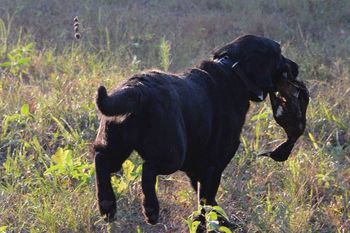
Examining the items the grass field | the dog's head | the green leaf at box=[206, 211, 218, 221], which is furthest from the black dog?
the grass field

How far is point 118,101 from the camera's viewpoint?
3.48m

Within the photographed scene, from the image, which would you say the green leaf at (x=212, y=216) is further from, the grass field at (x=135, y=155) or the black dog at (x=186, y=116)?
the grass field at (x=135, y=155)

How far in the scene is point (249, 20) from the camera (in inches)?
359

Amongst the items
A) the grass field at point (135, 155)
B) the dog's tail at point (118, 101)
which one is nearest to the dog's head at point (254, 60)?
the grass field at point (135, 155)

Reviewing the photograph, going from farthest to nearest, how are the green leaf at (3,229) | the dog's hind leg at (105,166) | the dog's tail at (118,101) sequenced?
the green leaf at (3,229)
the dog's hind leg at (105,166)
the dog's tail at (118,101)

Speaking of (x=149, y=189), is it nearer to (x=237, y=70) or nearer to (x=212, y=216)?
(x=212, y=216)

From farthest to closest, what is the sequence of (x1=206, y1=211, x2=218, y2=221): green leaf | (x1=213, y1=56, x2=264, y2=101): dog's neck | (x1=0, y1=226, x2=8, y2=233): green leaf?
1. (x1=213, y1=56, x2=264, y2=101): dog's neck
2. (x1=0, y1=226, x2=8, y2=233): green leaf
3. (x1=206, y1=211, x2=218, y2=221): green leaf

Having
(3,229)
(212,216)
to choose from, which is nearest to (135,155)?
(3,229)

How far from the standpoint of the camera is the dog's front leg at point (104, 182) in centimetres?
376

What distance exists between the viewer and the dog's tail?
3.37 metres

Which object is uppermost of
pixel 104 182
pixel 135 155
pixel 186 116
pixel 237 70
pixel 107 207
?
pixel 237 70

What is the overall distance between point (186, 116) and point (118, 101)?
530 mm

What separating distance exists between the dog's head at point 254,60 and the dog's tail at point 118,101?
1047 millimetres

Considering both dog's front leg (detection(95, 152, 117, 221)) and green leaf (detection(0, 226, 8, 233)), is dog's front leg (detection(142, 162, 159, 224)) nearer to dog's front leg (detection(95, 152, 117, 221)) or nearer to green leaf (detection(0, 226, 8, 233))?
dog's front leg (detection(95, 152, 117, 221))
